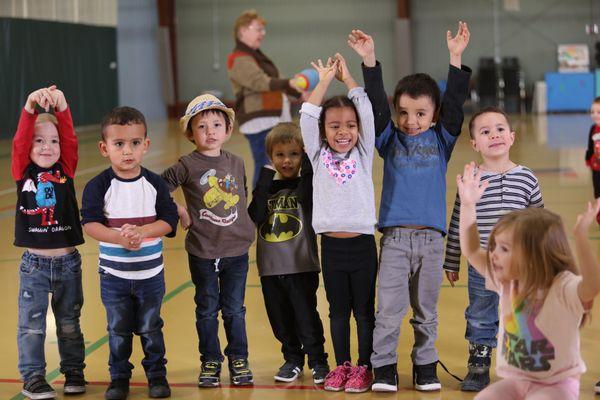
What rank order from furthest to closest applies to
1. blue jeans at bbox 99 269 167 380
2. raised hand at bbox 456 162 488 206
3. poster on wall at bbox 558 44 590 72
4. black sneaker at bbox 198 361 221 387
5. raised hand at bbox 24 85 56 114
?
poster on wall at bbox 558 44 590 72 → black sneaker at bbox 198 361 221 387 → blue jeans at bbox 99 269 167 380 → raised hand at bbox 24 85 56 114 → raised hand at bbox 456 162 488 206

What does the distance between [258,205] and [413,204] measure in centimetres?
72

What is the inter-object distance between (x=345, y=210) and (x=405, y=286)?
42 cm

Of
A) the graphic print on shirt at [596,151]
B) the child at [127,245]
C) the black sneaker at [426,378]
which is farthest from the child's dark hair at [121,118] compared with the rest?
the graphic print on shirt at [596,151]

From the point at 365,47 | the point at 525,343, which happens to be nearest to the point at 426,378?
the point at 525,343

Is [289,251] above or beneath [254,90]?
beneath

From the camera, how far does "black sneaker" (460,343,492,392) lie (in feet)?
13.3

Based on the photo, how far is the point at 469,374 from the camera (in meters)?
4.09

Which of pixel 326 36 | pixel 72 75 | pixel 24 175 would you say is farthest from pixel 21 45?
pixel 24 175

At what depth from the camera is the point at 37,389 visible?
4.01 m

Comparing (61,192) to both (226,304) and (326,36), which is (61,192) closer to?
(226,304)

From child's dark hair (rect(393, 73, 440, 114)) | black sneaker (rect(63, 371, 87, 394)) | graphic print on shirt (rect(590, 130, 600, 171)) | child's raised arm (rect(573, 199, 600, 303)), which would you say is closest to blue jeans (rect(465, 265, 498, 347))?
child's dark hair (rect(393, 73, 440, 114))

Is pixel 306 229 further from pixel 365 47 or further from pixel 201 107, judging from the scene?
pixel 365 47

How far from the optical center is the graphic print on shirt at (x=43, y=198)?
4027 millimetres

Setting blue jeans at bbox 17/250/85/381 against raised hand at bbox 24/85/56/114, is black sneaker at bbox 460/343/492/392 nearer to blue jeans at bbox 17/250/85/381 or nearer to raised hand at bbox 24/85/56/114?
blue jeans at bbox 17/250/85/381
